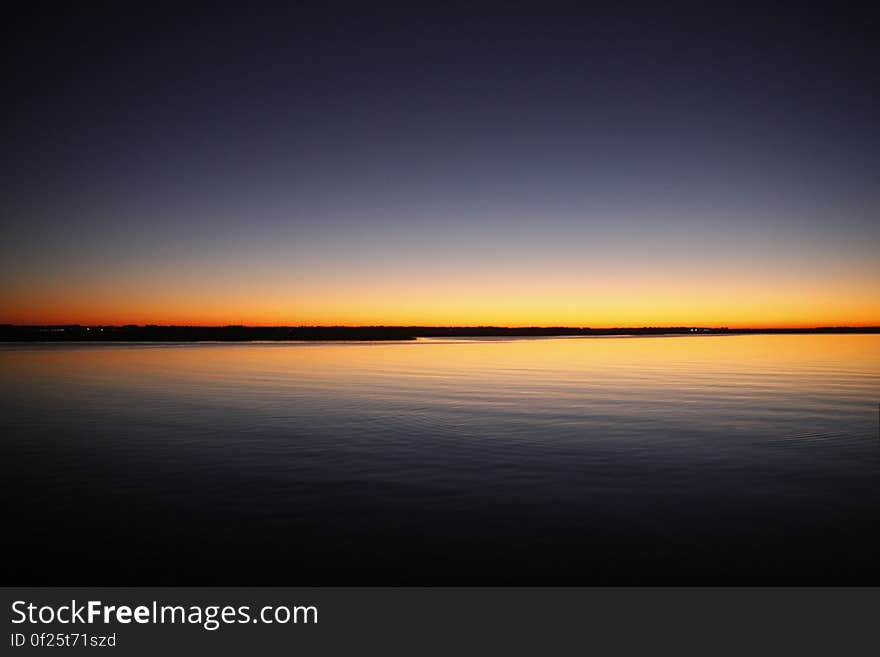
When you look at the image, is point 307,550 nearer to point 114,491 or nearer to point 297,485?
point 297,485

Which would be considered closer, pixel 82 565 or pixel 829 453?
pixel 82 565

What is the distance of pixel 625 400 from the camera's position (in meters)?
27.8

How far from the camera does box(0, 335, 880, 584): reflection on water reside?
367 inches

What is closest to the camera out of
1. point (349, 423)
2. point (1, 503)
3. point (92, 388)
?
point (1, 503)

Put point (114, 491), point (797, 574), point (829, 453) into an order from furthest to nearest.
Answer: point (829, 453) < point (114, 491) < point (797, 574)

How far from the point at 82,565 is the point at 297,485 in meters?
4.95

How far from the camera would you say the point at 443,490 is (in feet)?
43.3

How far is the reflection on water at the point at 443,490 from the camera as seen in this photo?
30.6 ft
